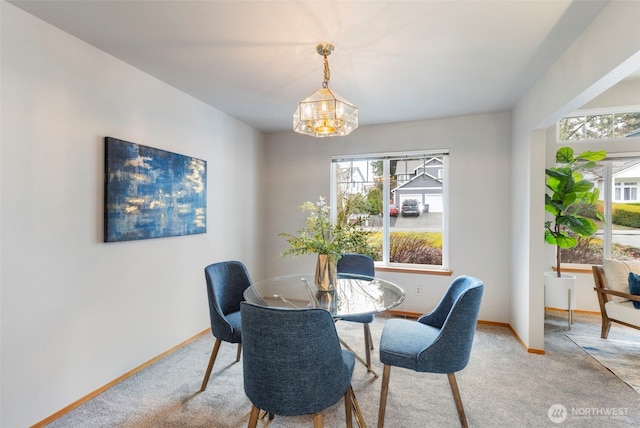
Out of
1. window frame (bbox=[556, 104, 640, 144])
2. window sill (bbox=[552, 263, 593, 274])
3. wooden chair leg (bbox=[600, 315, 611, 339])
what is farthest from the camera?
window sill (bbox=[552, 263, 593, 274])

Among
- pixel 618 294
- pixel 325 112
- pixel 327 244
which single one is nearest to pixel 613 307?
pixel 618 294

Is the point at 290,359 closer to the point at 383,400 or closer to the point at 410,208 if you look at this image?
the point at 383,400

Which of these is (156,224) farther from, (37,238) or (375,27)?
(375,27)

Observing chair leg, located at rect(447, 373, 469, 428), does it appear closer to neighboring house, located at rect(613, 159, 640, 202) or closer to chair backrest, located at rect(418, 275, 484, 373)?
chair backrest, located at rect(418, 275, 484, 373)

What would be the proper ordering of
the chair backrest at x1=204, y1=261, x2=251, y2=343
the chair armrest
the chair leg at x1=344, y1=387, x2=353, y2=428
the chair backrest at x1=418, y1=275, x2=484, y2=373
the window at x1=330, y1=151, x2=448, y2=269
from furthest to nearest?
the window at x1=330, y1=151, x2=448, y2=269, the chair armrest, the chair backrest at x1=204, y1=261, x2=251, y2=343, the chair backrest at x1=418, y1=275, x2=484, y2=373, the chair leg at x1=344, y1=387, x2=353, y2=428

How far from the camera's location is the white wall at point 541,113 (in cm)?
164

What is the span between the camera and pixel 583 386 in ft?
7.61

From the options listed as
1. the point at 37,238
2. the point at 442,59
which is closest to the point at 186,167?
the point at 37,238

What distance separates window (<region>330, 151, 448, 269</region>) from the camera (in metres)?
4.00

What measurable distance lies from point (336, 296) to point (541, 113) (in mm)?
2404

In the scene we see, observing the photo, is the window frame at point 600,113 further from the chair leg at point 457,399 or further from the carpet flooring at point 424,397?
the chair leg at point 457,399

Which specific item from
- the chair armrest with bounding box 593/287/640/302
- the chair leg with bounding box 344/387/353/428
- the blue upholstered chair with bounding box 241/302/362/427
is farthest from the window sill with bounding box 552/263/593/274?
the blue upholstered chair with bounding box 241/302/362/427

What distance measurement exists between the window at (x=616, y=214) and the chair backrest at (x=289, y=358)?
4.28 m

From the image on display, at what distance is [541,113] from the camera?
2641 millimetres
